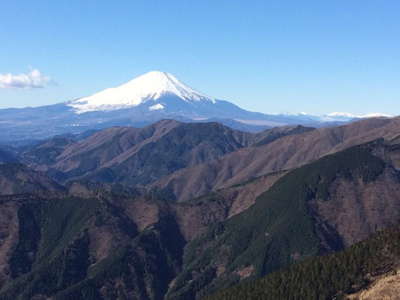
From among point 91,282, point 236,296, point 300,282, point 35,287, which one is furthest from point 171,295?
point 300,282

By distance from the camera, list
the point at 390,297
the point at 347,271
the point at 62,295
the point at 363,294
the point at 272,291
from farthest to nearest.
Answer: the point at 62,295 < the point at 272,291 < the point at 347,271 < the point at 363,294 < the point at 390,297

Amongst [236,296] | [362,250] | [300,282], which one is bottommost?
[236,296]

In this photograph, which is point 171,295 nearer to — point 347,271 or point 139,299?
point 139,299

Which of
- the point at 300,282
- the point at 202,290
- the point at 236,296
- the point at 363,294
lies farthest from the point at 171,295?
the point at 363,294

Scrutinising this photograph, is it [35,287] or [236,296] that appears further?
[35,287]

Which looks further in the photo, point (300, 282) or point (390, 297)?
point (300, 282)

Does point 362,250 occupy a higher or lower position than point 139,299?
higher

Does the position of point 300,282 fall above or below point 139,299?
above

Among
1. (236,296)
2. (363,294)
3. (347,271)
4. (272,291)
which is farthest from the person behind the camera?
(236,296)

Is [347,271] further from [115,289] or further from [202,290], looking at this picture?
[115,289]
